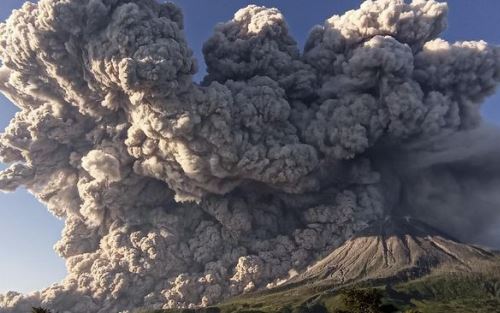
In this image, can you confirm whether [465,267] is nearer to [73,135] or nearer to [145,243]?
[145,243]

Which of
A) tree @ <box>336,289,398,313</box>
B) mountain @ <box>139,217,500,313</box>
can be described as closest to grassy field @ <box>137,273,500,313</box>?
mountain @ <box>139,217,500,313</box>

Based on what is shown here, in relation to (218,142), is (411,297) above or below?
below

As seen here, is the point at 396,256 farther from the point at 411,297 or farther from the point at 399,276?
the point at 411,297

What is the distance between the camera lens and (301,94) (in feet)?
319

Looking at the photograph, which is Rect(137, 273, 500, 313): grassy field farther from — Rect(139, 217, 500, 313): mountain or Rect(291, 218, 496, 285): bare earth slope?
Rect(291, 218, 496, 285): bare earth slope

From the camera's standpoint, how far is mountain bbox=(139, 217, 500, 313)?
8706 centimetres

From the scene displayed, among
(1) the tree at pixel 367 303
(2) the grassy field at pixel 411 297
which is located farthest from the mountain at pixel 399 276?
(1) the tree at pixel 367 303

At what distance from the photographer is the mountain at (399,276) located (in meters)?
87.1

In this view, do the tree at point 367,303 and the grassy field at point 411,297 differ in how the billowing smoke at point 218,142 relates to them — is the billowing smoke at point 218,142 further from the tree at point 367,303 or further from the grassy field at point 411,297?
the tree at point 367,303

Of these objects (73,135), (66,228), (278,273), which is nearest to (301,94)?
(278,273)

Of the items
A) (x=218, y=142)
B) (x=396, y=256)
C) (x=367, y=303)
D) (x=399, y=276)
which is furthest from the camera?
(x=396, y=256)

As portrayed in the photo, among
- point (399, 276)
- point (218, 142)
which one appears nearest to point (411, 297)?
point (399, 276)

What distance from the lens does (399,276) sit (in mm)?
97875

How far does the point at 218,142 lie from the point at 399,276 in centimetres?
4091
